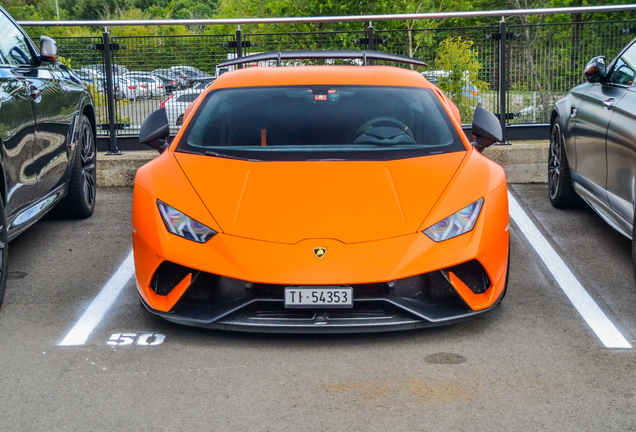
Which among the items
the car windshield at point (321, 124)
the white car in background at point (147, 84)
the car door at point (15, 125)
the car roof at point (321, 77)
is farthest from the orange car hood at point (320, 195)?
the white car in background at point (147, 84)

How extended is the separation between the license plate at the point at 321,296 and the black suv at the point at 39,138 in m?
1.88

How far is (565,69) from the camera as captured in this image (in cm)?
944

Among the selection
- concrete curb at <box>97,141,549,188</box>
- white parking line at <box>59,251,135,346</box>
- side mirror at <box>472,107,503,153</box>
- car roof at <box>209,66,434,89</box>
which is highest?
car roof at <box>209,66,434,89</box>

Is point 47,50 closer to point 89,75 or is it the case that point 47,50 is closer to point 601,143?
point 89,75

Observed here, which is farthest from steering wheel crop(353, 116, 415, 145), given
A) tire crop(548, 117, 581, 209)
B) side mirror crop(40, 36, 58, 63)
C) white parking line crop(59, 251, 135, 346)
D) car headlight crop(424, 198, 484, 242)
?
side mirror crop(40, 36, 58, 63)

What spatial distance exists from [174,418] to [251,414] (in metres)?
0.31

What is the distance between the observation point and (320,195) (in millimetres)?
4355

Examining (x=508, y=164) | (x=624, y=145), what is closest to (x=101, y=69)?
(x=508, y=164)

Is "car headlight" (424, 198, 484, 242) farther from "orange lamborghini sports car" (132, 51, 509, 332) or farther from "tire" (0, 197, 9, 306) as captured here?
"tire" (0, 197, 9, 306)

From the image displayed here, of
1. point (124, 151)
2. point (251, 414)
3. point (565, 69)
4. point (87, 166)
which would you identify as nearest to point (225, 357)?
point (251, 414)

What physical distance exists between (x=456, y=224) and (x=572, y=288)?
4.73 feet

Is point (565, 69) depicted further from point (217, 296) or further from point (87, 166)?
point (217, 296)

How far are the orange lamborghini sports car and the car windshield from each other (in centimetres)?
1

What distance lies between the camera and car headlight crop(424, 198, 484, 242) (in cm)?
412
